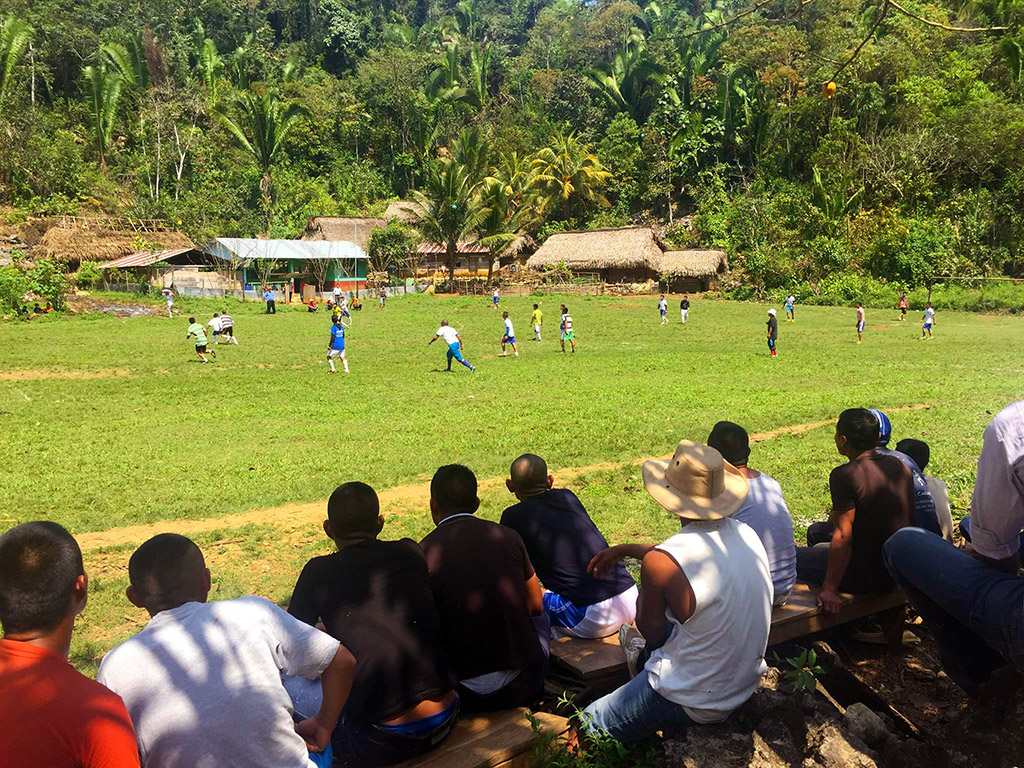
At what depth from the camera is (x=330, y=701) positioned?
105 inches

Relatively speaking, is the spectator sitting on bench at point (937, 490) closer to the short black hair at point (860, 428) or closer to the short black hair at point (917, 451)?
the short black hair at point (917, 451)

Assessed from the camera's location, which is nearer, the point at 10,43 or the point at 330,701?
the point at 330,701

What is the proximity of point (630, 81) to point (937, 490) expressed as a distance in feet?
211

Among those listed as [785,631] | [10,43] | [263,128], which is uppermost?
[10,43]

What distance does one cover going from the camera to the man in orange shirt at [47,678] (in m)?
1.97

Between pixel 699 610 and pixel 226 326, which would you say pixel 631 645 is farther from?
pixel 226 326

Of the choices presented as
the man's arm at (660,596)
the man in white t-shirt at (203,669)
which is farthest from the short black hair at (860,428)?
the man in white t-shirt at (203,669)

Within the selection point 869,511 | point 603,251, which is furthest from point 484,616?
point 603,251

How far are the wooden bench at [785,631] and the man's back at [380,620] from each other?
84 cm

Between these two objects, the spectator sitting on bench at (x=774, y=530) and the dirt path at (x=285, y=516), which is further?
the dirt path at (x=285, y=516)

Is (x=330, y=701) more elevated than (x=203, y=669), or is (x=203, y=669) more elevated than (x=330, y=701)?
(x=203, y=669)

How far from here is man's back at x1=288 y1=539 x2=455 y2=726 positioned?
292 cm

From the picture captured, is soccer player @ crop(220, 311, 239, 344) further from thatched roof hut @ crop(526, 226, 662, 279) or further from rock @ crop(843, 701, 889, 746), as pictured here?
thatched roof hut @ crop(526, 226, 662, 279)

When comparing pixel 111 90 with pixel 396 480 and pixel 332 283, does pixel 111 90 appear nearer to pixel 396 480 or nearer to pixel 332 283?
pixel 332 283
